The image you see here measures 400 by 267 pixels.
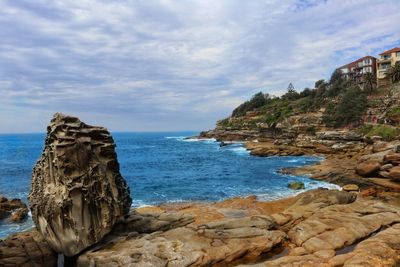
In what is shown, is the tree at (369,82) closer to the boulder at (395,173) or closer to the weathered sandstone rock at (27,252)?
the boulder at (395,173)

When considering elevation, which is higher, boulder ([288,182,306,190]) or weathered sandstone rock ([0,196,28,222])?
weathered sandstone rock ([0,196,28,222])

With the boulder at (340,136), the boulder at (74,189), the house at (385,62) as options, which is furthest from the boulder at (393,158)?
the house at (385,62)

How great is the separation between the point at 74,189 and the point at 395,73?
99.7m

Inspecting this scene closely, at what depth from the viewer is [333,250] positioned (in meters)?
16.4

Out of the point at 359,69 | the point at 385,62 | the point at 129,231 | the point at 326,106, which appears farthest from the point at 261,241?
the point at 359,69

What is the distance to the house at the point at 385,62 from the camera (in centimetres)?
10506

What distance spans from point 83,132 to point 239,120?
122m

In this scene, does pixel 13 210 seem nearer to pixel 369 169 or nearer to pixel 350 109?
pixel 369 169

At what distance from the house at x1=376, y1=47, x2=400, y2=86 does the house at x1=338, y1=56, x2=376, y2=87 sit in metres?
4.73

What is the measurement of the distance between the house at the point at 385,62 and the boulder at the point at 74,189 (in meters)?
104

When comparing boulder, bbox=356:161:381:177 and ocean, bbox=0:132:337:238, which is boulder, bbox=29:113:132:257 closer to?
ocean, bbox=0:132:337:238

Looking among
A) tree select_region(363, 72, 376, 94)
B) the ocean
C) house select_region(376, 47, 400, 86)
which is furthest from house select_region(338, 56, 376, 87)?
the ocean

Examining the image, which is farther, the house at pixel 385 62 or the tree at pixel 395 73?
the house at pixel 385 62

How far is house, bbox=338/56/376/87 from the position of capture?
4550 inches
